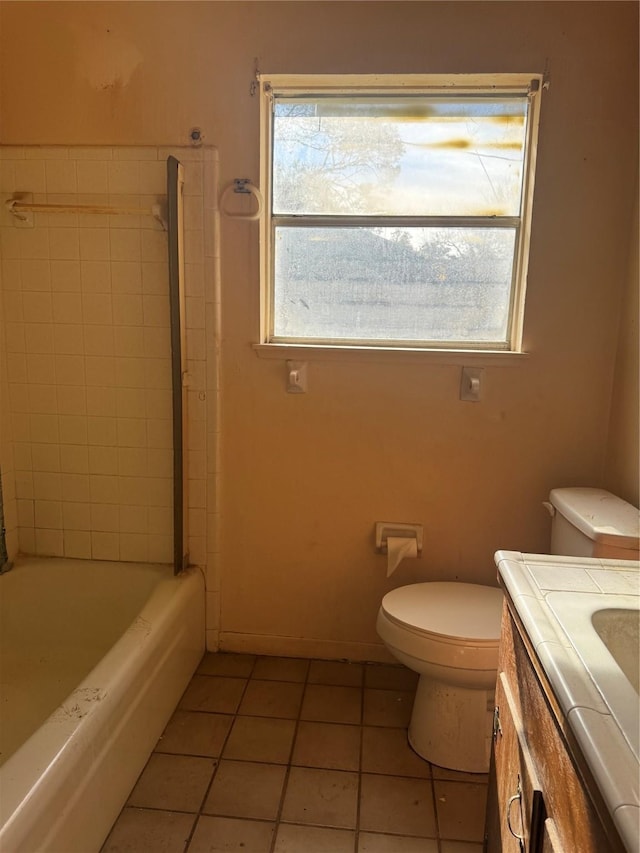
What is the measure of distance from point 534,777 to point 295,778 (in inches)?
38.4

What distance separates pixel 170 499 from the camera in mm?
2191

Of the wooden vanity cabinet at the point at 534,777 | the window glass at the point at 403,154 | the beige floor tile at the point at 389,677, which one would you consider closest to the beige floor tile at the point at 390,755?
the beige floor tile at the point at 389,677

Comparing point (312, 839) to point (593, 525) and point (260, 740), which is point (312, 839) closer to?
point (260, 740)

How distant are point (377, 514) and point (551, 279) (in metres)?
1.01

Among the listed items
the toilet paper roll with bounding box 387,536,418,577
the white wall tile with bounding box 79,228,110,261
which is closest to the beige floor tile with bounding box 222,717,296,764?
the toilet paper roll with bounding box 387,536,418,577

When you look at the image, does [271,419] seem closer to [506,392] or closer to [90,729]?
[506,392]

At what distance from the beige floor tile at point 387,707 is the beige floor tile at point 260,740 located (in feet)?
0.88

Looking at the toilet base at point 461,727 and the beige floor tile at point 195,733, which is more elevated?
the toilet base at point 461,727

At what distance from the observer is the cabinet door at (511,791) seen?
92 centimetres

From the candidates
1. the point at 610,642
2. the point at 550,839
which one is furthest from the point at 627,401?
the point at 550,839

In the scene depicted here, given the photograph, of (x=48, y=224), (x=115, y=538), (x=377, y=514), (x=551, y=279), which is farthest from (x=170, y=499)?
(x=551, y=279)

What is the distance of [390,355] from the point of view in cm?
202

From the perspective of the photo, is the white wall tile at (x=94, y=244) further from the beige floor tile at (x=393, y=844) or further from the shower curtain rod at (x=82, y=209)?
the beige floor tile at (x=393, y=844)

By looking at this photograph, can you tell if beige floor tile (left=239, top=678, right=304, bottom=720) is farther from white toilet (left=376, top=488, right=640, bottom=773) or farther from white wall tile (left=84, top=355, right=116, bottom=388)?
white wall tile (left=84, top=355, right=116, bottom=388)
